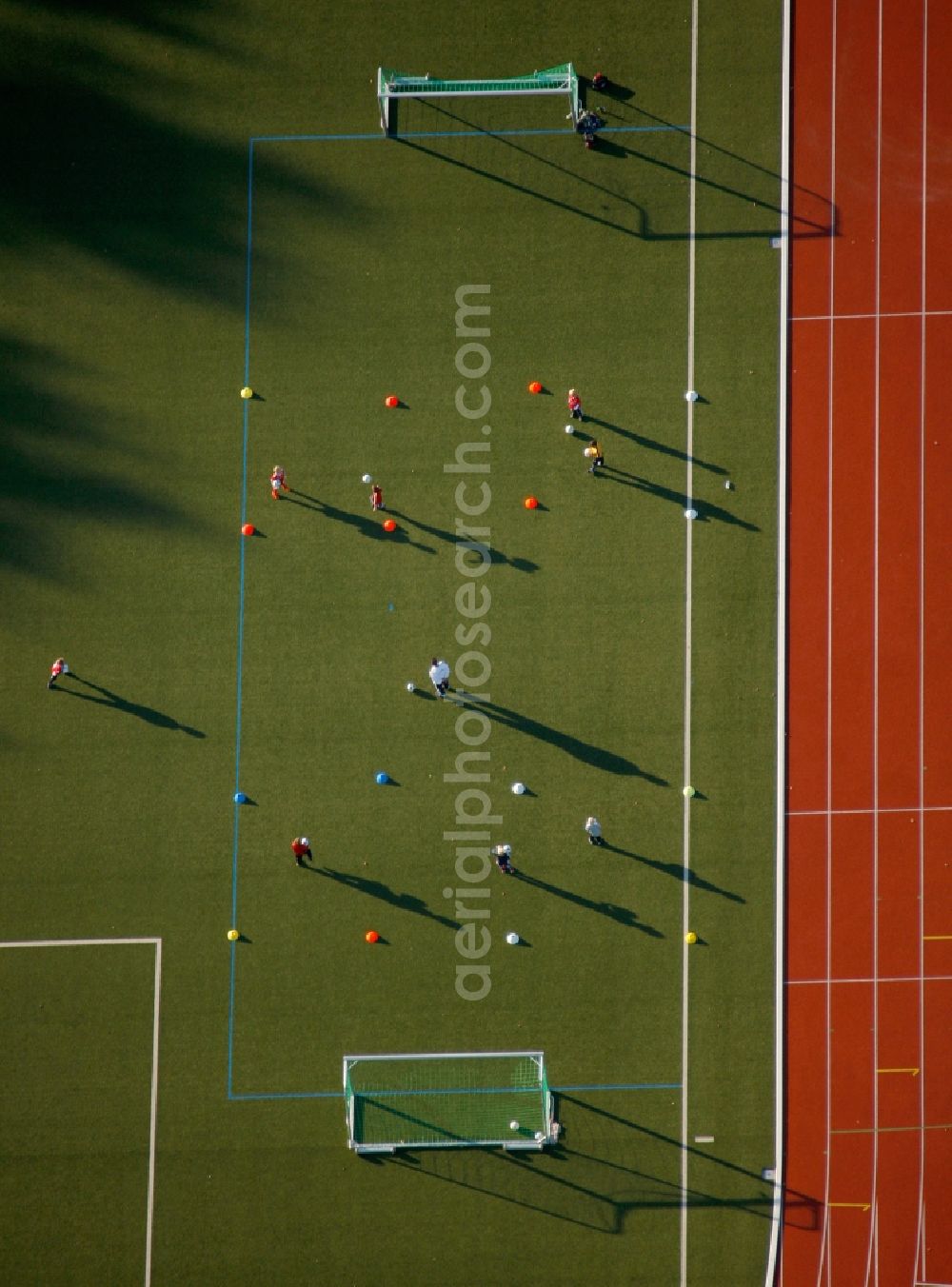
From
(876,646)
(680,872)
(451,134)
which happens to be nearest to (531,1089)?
(680,872)

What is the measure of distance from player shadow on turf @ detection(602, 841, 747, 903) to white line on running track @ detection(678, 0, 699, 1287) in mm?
79

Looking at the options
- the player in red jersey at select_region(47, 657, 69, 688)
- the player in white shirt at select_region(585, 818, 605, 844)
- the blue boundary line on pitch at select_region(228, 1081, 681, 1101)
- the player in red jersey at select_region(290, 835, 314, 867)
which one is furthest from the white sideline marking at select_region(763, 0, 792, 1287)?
the player in red jersey at select_region(47, 657, 69, 688)

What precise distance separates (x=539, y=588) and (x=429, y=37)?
8.92m

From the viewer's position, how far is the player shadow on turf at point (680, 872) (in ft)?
66.4

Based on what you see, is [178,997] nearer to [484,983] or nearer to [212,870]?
[212,870]

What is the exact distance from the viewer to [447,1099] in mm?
A: 20125

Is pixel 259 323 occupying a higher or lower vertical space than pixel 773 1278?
higher

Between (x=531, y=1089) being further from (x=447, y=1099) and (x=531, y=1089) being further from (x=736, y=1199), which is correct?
(x=736, y=1199)

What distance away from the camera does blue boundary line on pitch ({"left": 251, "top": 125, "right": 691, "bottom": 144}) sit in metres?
20.7

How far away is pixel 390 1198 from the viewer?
2009 centimetres

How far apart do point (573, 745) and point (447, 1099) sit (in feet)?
18.9

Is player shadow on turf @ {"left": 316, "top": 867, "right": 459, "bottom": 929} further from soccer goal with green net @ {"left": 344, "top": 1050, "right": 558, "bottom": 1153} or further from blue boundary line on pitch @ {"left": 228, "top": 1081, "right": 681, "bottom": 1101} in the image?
blue boundary line on pitch @ {"left": 228, "top": 1081, "right": 681, "bottom": 1101}

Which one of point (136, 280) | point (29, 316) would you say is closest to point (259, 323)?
point (136, 280)

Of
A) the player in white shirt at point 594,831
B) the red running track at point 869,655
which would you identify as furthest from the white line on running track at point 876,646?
the player in white shirt at point 594,831
